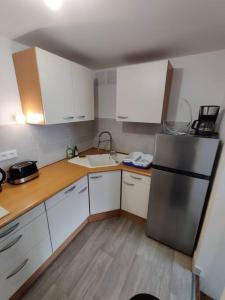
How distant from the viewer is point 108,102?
7.58 ft

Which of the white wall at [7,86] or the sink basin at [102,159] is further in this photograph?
the sink basin at [102,159]

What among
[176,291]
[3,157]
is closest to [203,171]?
[176,291]

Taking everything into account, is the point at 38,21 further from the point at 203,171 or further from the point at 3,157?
the point at 203,171

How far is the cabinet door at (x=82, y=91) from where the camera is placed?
1.66 meters

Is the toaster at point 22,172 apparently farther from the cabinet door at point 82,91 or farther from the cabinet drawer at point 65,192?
the cabinet door at point 82,91

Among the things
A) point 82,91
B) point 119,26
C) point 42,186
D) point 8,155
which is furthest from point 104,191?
point 119,26

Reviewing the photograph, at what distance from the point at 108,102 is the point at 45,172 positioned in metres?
1.43

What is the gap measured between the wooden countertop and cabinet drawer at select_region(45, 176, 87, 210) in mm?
61

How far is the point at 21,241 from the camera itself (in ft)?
3.56

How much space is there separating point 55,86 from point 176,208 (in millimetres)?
1775

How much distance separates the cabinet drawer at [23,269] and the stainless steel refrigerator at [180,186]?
3.76 ft

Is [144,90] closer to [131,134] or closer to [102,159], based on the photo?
[131,134]

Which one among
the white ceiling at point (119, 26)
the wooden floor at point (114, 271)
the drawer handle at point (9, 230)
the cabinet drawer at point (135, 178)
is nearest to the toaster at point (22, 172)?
the drawer handle at point (9, 230)

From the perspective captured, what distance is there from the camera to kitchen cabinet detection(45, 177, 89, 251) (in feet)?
4.39
